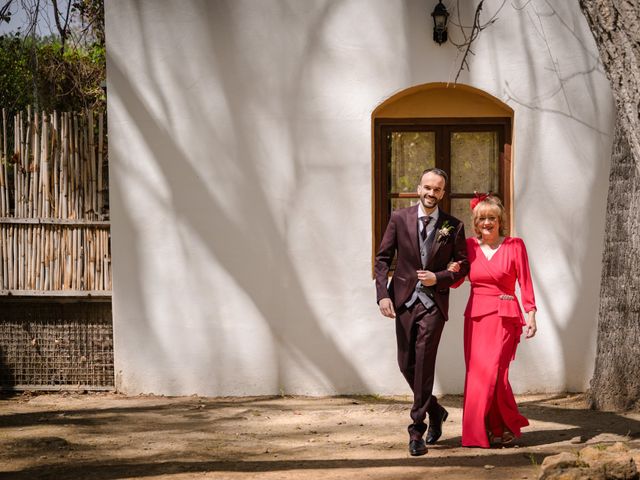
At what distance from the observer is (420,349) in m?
5.57

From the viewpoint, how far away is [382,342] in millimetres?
7625

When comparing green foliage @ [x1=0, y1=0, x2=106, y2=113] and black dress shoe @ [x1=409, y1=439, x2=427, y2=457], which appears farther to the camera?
green foliage @ [x1=0, y1=0, x2=106, y2=113]

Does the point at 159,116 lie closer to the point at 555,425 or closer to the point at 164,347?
the point at 164,347

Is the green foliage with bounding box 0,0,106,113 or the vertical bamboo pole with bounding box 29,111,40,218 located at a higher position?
the green foliage with bounding box 0,0,106,113

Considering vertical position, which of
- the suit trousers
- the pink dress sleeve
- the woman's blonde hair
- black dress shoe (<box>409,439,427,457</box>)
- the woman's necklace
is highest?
the woman's blonde hair

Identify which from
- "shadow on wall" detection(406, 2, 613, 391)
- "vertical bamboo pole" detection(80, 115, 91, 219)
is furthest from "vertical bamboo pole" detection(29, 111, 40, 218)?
"shadow on wall" detection(406, 2, 613, 391)

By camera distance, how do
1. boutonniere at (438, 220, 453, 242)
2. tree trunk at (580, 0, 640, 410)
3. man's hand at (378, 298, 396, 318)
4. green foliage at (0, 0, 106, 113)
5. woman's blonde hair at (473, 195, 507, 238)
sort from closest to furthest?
man's hand at (378, 298, 396, 318)
boutonniere at (438, 220, 453, 242)
woman's blonde hair at (473, 195, 507, 238)
tree trunk at (580, 0, 640, 410)
green foliage at (0, 0, 106, 113)

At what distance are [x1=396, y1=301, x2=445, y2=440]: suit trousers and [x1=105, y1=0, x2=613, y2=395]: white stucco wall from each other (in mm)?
1951

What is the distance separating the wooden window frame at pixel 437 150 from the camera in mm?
7798

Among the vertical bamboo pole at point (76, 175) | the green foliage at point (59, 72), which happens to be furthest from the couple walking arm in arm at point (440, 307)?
the green foliage at point (59, 72)

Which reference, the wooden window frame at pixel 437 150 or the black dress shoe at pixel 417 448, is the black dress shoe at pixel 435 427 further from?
the wooden window frame at pixel 437 150

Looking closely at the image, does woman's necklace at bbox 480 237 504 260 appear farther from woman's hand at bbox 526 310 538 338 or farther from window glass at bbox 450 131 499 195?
window glass at bbox 450 131 499 195

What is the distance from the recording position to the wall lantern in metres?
7.39

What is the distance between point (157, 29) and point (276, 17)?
1.03 m
